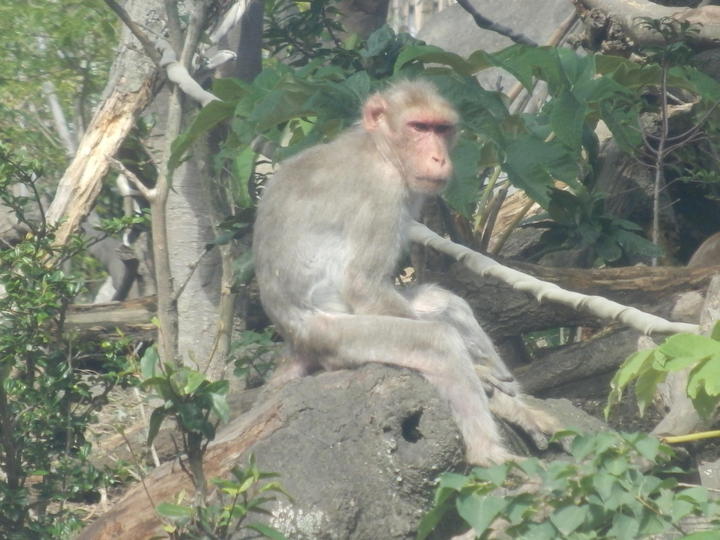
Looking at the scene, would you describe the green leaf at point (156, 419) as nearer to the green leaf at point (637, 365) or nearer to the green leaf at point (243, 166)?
the green leaf at point (637, 365)

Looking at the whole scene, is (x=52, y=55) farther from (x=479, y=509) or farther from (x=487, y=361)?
(x=479, y=509)

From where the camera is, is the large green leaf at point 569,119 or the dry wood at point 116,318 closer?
the large green leaf at point 569,119

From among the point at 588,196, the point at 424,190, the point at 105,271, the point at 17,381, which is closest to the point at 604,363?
the point at 588,196

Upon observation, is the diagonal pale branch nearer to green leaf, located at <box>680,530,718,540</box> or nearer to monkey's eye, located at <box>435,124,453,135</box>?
monkey's eye, located at <box>435,124,453,135</box>

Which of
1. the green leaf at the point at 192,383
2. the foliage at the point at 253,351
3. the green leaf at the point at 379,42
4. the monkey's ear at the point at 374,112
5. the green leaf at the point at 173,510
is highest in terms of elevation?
the green leaf at the point at 379,42

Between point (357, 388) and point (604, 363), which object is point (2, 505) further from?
point (604, 363)

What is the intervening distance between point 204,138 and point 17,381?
2910 millimetres

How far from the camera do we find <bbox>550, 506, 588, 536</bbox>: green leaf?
3.74 m

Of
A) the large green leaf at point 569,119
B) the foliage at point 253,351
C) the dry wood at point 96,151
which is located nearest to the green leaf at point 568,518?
the large green leaf at point 569,119

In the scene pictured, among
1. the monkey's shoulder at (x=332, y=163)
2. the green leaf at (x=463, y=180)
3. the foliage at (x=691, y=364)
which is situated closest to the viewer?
the foliage at (x=691, y=364)

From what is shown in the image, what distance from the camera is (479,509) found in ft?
12.4

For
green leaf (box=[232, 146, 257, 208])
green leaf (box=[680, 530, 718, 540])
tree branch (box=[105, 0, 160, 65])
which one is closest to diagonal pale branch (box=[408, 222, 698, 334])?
green leaf (box=[232, 146, 257, 208])

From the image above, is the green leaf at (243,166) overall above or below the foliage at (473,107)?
below

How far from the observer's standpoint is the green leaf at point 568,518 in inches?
147
